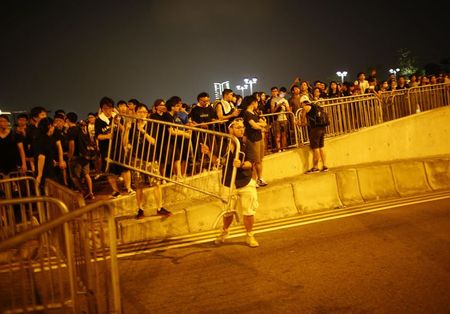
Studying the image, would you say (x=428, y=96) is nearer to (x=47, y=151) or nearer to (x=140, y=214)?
(x=140, y=214)

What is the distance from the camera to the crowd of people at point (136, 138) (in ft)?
27.2

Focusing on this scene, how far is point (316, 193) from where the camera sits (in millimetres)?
9234

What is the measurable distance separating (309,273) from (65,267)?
9.21ft

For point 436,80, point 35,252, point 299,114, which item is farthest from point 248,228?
point 436,80

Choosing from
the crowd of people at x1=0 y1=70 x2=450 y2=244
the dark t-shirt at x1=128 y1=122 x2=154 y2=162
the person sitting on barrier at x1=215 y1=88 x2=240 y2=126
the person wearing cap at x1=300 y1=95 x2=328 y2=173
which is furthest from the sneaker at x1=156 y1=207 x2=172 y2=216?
the person wearing cap at x1=300 y1=95 x2=328 y2=173

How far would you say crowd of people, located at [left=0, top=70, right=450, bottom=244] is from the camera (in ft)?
27.2

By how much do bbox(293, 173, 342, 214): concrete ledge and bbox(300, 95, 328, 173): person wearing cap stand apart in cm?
73

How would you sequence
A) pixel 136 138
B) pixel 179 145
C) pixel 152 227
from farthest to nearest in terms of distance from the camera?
pixel 179 145, pixel 136 138, pixel 152 227

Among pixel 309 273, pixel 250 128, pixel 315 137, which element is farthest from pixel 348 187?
pixel 309 273

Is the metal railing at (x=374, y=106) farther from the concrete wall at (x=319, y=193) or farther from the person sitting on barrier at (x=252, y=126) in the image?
the person sitting on barrier at (x=252, y=126)

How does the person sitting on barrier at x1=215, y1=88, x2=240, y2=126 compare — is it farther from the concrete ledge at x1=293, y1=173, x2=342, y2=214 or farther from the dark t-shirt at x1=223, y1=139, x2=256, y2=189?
the dark t-shirt at x1=223, y1=139, x2=256, y2=189

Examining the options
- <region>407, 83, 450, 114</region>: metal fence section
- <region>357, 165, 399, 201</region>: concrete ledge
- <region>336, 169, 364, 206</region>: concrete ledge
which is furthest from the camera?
<region>407, 83, 450, 114</region>: metal fence section

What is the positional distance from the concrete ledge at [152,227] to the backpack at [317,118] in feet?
12.7

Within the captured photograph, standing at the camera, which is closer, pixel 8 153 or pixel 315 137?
pixel 8 153
